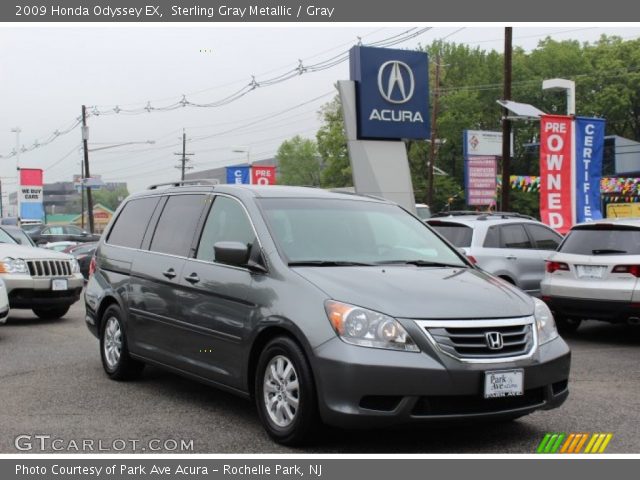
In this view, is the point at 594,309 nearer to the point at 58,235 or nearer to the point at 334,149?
the point at 58,235

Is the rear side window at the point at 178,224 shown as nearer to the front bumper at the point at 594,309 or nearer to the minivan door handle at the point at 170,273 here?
the minivan door handle at the point at 170,273

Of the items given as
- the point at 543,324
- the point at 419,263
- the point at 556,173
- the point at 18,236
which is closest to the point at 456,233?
the point at 419,263

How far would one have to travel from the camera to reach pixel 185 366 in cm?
641

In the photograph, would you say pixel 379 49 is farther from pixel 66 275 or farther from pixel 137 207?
pixel 137 207

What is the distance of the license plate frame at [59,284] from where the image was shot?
1276 cm

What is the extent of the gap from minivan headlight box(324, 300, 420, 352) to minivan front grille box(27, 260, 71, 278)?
891cm

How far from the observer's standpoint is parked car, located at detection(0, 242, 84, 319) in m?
12.4

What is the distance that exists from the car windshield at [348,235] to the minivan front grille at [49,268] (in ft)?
25.0

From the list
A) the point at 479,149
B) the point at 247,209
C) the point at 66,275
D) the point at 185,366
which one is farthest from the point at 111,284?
the point at 479,149

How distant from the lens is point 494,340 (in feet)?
16.5

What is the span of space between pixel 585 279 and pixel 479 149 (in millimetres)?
35988

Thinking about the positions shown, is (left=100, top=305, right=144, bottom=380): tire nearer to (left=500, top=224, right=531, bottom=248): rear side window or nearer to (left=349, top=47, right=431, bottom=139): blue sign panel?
(left=500, top=224, right=531, bottom=248): rear side window

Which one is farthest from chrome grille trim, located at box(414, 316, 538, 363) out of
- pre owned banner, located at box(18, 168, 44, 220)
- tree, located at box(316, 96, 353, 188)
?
tree, located at box(316, 96, 353, 188)

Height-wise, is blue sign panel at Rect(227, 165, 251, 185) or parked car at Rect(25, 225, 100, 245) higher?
blue sign panel at Rect(227, 165, 251, 185)
